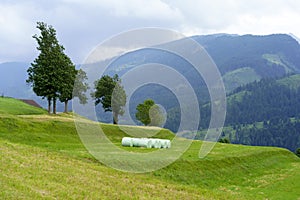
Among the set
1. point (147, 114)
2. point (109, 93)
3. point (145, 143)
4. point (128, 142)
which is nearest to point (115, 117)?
point (109, 93)

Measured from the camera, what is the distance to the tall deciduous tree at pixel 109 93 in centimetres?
10125

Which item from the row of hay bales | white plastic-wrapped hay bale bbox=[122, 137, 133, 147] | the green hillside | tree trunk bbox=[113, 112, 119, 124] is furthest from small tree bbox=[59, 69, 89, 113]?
the row of hay bales

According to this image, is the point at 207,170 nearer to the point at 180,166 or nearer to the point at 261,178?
the point at 180,166

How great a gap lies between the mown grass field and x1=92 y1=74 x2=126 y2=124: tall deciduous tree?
36853mm

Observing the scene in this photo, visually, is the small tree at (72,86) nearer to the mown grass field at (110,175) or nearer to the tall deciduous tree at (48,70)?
the tall deciduous tree at (48,70)

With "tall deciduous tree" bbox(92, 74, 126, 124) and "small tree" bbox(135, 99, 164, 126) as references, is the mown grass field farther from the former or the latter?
"small tree" bbox(135, 99, 164, 126)

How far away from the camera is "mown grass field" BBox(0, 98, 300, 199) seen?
870 inches

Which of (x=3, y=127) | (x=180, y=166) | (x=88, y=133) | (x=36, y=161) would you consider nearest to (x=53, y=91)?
(x=88, y=133)

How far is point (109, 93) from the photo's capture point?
104875 mm

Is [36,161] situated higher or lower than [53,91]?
lower

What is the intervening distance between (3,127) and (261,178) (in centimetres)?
3828

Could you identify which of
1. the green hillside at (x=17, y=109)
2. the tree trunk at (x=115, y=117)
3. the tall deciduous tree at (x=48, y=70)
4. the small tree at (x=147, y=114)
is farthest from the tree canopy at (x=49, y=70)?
the small tree at (x=147, y=114)

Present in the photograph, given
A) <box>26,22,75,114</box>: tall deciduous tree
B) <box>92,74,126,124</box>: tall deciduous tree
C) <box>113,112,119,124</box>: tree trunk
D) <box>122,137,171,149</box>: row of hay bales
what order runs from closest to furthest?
1. <box>122,137,171,149</box>: row of hay bales
2. <box>26,22,75,114</box>: tall deciduous tree
3. <box>113,112,119,124</box>: tree trunk
4. <box>92,74,126,124</box>: tall deciduous tree

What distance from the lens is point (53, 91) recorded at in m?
79.0
